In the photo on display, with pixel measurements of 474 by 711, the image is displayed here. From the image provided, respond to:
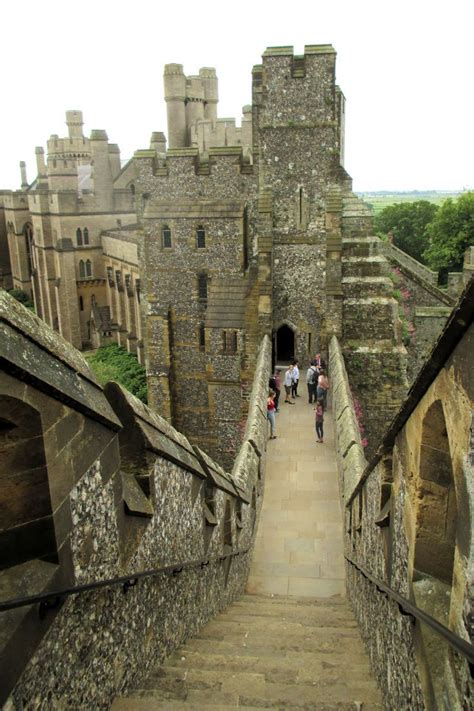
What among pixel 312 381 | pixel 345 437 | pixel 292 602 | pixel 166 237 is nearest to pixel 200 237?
pixel 166 237

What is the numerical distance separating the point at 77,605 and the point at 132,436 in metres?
1.50

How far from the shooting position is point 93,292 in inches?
1698

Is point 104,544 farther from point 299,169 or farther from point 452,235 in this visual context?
point 452,235

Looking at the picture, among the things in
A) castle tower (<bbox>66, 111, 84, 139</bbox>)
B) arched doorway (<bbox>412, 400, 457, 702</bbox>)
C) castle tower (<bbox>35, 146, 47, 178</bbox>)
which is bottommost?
arched doorway (<bbox>412, 400, 457, 702</bbox>)

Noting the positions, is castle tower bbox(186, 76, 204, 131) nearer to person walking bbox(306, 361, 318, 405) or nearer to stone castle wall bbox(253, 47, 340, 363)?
stone castle wall bbox(253, 47, 340, 363)

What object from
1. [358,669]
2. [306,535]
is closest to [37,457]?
[358,669]

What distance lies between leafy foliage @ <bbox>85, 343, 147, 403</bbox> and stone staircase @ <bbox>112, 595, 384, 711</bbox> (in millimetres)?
22532

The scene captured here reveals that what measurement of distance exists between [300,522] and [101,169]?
117 ft

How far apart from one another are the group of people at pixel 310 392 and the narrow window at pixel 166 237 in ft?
20.2

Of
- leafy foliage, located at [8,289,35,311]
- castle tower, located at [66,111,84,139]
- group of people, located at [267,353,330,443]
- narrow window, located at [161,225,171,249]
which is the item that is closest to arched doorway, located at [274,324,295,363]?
group of people, located at [267,353,330,443]

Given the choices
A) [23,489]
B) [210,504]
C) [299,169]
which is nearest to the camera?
[23,489]

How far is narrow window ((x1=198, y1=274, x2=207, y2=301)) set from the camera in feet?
66.2

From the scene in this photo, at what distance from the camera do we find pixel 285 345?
20.7 m

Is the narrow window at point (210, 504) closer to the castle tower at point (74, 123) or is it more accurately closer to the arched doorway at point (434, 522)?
the arched doorway at point (434, 522)
